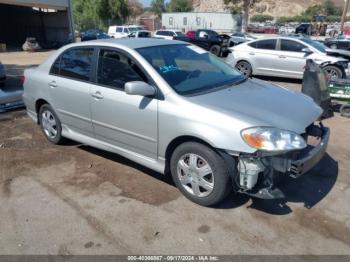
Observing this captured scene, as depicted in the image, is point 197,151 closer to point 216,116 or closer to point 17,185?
point 216,116

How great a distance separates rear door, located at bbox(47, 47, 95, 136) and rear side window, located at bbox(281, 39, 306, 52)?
25.7ft

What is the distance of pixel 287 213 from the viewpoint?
3.54 m

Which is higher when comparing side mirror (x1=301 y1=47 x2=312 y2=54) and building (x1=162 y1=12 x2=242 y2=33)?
side mirror (x1=301 y1=47 x2=312 y2=54)

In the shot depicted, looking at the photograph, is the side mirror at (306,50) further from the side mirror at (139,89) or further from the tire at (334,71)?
the side mirror at (139,89)

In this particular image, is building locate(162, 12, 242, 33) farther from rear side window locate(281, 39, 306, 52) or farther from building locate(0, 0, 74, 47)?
rear side window locate(281, 39, 306, 52)

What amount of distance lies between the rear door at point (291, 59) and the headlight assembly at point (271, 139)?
312 inches

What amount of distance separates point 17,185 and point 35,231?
112 cm

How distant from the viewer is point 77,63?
4641 mm

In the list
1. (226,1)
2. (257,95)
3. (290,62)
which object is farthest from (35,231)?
(226,1)

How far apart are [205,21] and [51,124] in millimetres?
45311

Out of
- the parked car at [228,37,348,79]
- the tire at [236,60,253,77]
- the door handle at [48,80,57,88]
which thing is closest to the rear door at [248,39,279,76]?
the parked car at [228,37,348,79]

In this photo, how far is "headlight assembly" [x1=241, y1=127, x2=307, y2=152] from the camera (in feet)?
10.2

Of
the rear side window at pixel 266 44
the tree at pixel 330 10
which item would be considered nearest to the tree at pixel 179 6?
the tree at pixel 330 10

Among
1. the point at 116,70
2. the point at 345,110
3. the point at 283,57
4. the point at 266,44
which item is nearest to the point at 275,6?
the point at 266,44
